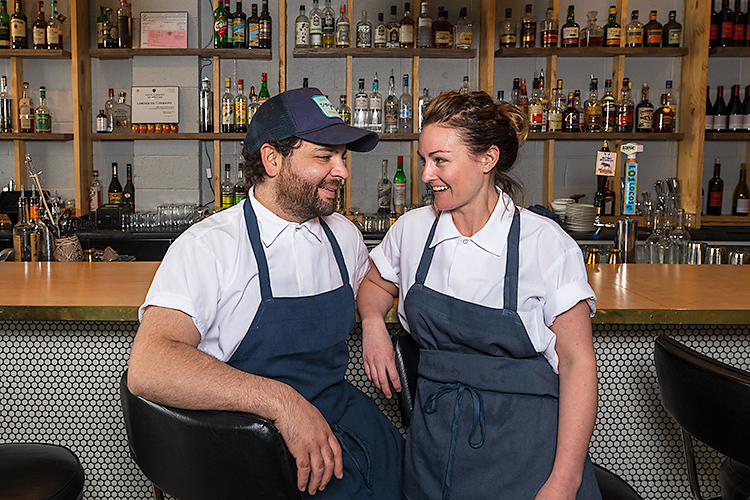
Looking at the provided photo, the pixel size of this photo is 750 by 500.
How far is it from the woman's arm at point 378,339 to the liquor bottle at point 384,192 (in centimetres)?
273

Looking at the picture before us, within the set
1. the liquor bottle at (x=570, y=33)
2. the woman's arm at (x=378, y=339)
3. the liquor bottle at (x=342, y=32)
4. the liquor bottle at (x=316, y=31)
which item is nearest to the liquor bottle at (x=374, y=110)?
the liquor bottle at (x=342, y=32)

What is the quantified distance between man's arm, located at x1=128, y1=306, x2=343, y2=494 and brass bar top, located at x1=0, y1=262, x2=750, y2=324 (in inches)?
15.7

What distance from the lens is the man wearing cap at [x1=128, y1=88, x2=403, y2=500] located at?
41.0 inches

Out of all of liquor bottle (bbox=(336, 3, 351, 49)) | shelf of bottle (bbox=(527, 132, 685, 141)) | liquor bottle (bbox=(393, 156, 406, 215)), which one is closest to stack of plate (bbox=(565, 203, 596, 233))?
shelf of bottle (bbox=(527, 132, 685, 141))

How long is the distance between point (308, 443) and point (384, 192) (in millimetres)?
3298

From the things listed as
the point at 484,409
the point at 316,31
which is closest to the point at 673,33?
the point at 316,31

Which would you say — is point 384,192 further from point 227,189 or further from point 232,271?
point 232,271

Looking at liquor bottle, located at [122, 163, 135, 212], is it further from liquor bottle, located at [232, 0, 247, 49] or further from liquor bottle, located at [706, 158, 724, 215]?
liquor bottle, located at [706, 158, 724, 215]

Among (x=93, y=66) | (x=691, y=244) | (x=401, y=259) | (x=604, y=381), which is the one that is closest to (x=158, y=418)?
(x=401, y=259)

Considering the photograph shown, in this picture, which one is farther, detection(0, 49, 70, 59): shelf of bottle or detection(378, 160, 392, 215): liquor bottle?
detection(378, 160, 392, 215): liquor bottle

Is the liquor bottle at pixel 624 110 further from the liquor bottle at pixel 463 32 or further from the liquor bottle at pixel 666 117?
the liquor bottle at pixel 463 32

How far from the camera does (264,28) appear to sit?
4.07m

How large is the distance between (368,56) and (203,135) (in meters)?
1.16

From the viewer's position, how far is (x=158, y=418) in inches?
36.3
